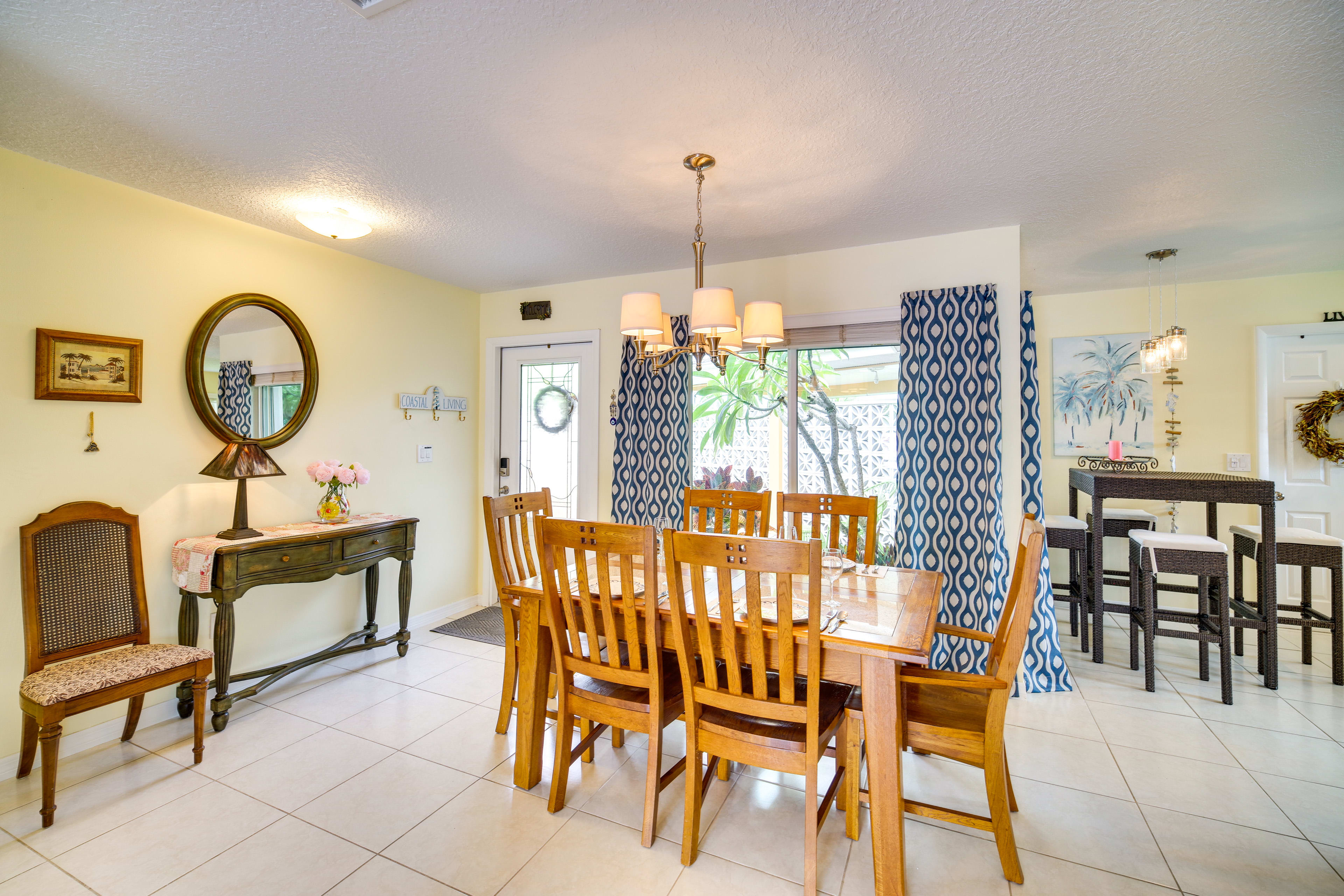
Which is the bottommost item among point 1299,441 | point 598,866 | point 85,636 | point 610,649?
point 598,866

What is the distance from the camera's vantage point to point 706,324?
2172 millimetres

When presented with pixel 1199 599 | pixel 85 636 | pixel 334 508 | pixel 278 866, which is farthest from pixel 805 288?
pixel 85 636

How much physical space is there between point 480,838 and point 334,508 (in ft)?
6.94

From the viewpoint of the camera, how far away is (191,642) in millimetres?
2854

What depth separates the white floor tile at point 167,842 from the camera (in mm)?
1827

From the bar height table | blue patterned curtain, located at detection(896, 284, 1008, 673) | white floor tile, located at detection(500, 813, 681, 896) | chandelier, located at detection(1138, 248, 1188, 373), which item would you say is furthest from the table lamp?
chandelier, located at detection(1138, 248, 1188, 373)

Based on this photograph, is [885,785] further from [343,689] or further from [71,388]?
[71,388]

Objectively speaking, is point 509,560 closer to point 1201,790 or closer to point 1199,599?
point 1201,790

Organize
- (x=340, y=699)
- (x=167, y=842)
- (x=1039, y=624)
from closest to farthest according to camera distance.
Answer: (x=167, y=842) < (x=340, y=699) < (x=1039, y=624)

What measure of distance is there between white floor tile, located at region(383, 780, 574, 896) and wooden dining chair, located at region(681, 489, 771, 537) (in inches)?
54.3

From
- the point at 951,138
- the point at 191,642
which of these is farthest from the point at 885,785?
the point at 191,642

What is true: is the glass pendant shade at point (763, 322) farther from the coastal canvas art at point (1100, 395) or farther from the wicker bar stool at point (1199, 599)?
the coastal canvas art at point (1100, 395)

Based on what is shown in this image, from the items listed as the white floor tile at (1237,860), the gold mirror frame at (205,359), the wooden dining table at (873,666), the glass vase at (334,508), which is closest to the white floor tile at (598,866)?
the wooden dining table at (873,666)

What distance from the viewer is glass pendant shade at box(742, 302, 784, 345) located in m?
2.32
